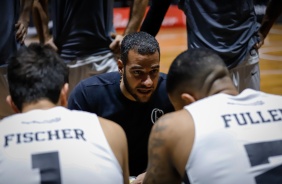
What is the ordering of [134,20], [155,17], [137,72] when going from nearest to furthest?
[137,72], [155,17], [134,20]

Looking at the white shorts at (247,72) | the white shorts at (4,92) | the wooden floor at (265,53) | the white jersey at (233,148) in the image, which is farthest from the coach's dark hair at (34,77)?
the wooden floor at (265,53)

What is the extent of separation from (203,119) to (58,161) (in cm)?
55

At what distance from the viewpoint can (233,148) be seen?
2.18 meters

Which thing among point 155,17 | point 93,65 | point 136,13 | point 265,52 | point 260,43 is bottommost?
point 265,52

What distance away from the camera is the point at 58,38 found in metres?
4.76

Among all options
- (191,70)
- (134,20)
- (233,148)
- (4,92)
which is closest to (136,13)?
(134,20)

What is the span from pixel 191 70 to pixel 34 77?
2.04 feet

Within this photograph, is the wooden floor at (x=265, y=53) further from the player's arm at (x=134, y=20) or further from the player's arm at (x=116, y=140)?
the player's arm at (x=116, y=140)

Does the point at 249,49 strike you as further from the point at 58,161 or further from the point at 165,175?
the point at 58,161

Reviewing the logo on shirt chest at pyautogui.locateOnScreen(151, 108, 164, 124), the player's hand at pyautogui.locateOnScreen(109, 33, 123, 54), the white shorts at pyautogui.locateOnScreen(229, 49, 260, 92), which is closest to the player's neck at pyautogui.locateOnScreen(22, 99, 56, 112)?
the logo on shirt chest at pyautogui.locateOnScreen(151, 108, 164, 124)

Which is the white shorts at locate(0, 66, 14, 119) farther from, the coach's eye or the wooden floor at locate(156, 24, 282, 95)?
the wooden floor at locate(156, 24, 282, 95)

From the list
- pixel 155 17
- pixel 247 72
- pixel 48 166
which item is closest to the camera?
pixel 48 166

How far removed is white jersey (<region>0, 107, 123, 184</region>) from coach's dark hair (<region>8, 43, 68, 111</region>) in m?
0.07

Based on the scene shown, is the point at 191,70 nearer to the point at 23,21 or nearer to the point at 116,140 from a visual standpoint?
the point at 116,140
